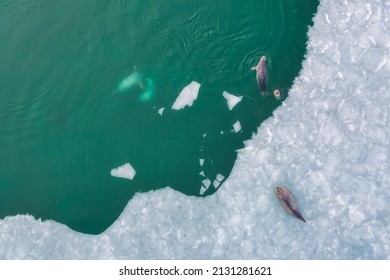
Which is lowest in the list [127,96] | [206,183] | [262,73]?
[206,183]

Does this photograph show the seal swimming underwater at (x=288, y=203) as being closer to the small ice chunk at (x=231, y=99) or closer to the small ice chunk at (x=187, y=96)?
the small ice chunk at (x=231, y=99)

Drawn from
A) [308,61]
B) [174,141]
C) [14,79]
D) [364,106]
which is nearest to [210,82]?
[174,141]

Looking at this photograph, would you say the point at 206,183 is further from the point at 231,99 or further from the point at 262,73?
the point at 262,73

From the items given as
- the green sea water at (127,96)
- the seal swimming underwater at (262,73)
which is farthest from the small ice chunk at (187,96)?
the seal swimming underwater at (262,73)

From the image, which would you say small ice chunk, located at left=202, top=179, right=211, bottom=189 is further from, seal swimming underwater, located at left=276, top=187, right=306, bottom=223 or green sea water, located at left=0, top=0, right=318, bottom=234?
seal swimming underwater, located at left=276, top=187, right=306, bottom=223

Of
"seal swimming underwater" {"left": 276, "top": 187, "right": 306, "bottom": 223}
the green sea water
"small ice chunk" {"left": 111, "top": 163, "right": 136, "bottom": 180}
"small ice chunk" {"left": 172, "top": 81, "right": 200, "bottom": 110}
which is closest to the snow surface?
"seal swimming underwater" {"left": 276, "top": 187, "right": 306, "bottom": 223}

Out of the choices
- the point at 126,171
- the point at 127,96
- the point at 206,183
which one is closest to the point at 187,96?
the point at 127,96

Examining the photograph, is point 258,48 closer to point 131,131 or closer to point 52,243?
point 131,131
